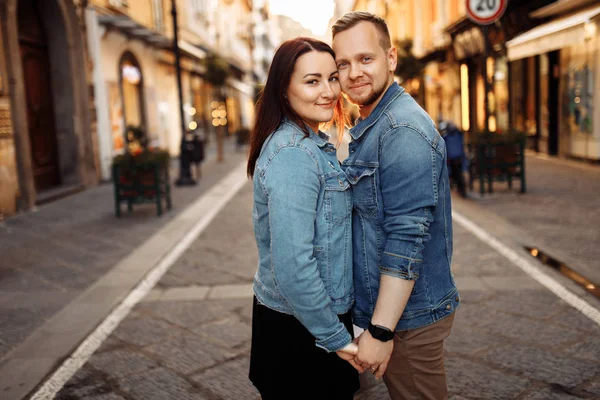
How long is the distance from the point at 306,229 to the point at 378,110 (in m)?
0.49

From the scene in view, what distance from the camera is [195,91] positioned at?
2931cm

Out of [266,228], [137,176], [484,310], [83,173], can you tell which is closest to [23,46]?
[83,173]

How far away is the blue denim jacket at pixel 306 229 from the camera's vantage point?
1.69m

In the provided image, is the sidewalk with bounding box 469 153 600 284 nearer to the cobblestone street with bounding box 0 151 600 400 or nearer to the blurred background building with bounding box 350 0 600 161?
the cobblestone street with bounding box 0 151 600 400

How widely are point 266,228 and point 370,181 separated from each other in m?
0.37

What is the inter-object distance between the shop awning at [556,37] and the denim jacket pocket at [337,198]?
12.1 meters

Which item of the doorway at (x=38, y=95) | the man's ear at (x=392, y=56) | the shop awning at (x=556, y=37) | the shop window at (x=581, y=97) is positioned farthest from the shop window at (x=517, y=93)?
the man's ear at (x=392, y=56)

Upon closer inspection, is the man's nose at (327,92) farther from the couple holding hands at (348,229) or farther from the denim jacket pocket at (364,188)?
the denim jacket pocket at (364,188)

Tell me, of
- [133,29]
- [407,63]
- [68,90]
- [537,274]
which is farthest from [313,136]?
[407,63]

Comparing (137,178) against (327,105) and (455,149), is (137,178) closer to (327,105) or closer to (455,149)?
(455,149)

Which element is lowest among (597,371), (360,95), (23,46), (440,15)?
(597,371)

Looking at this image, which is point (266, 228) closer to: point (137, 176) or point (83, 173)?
point (137, 176)

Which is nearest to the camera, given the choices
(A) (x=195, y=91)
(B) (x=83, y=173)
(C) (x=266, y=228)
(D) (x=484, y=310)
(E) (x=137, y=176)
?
(C) (x=266, y=228)

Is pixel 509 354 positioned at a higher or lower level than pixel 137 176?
lower
